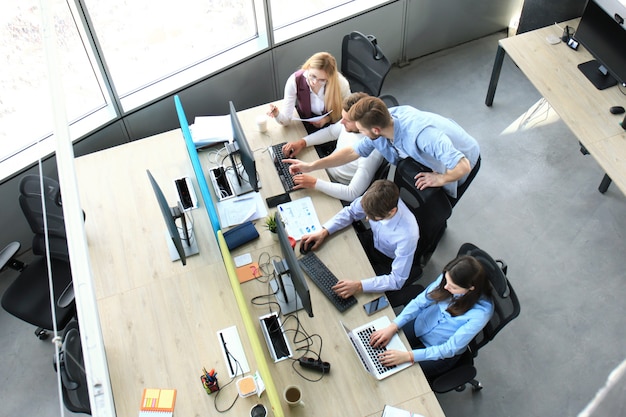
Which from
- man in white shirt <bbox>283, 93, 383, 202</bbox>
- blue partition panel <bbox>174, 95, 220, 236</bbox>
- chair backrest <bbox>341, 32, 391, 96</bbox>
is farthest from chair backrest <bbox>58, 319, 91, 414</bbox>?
chair backrest <bbox>341, 32, 391, 96</bbox>

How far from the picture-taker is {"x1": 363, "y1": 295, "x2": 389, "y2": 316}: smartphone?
10.00 feet

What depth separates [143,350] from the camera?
293cm

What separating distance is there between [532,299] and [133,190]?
110 inches

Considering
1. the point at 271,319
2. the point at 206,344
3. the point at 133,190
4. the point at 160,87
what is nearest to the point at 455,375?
the point at 271,319

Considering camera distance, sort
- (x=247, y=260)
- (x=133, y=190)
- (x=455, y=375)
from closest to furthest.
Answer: (x=455, y=375)
(x=247, y=260)
(x=133, y=190)

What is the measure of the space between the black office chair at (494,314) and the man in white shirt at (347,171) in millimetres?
811

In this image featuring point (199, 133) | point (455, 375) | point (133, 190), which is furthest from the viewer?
point (199, 133)

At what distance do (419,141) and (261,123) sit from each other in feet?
3.80

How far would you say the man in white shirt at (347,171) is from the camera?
3404 mm

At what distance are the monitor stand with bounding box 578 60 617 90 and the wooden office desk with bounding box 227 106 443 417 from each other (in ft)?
7.26

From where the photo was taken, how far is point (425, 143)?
323cm

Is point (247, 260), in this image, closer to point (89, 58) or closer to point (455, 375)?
point (455, 375)

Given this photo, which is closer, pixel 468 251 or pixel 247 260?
pixel 468 251

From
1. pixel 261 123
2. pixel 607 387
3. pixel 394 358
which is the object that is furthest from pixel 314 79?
pixel 607 387
